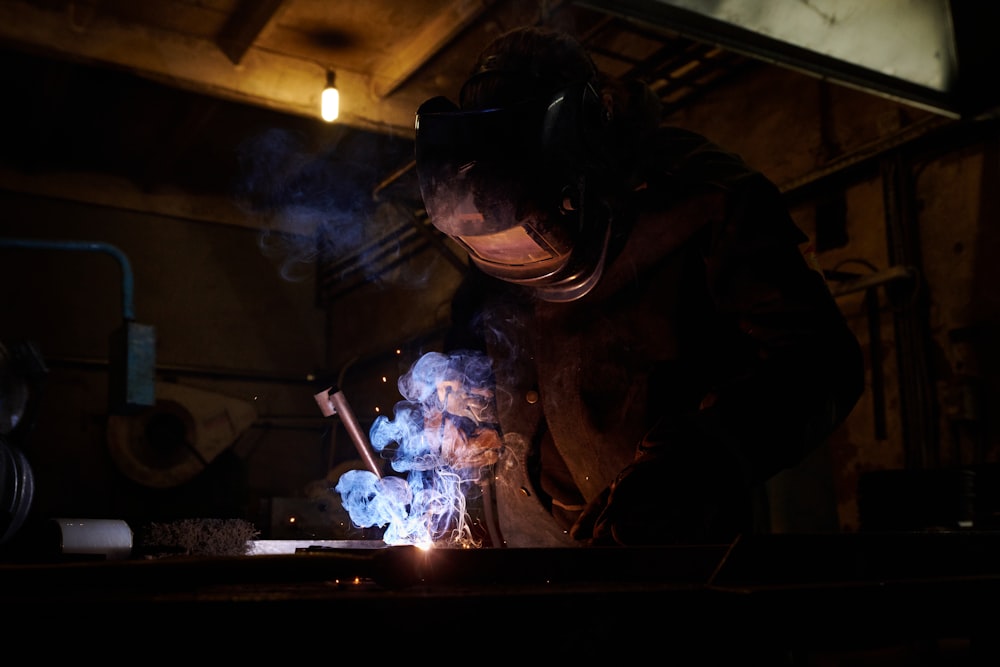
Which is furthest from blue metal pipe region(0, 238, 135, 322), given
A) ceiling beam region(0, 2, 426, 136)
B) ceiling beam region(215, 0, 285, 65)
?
ceiling beam region(215, 0, 285, 65)

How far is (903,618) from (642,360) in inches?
40.5

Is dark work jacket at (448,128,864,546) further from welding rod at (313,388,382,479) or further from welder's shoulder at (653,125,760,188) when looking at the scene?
welding rod at (313,388,382,479)

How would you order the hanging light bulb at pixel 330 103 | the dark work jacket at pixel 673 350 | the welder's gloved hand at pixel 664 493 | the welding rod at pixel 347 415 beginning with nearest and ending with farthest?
the welder's gloved hand at pixel 664 493, the dark work jacket at pixel 673 350, the welding rod at pixel 347 415, the hanging light bulb at pixel 330 103

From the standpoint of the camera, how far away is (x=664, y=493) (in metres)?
1.64

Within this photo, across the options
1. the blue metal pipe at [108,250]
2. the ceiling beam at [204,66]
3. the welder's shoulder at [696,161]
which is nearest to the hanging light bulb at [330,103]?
the ceiling beam at [204,66]

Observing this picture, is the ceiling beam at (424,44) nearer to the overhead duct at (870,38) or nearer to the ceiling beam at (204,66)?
the ceiling beam at (204,66)

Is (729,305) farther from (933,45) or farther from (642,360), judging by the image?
(933,45)

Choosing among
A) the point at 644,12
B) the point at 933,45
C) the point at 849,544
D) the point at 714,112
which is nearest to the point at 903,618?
the point at 849,544

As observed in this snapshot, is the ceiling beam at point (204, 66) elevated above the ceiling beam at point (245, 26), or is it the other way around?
the ceiling beam at point (245, 26)

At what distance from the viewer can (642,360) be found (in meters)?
2.10

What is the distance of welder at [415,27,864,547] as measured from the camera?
1.70 meters

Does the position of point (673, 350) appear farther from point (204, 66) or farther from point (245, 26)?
point (204, 66)

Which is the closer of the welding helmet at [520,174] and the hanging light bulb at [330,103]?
the welding helmet at [520,174]

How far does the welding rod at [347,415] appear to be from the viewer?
7.47 feet
